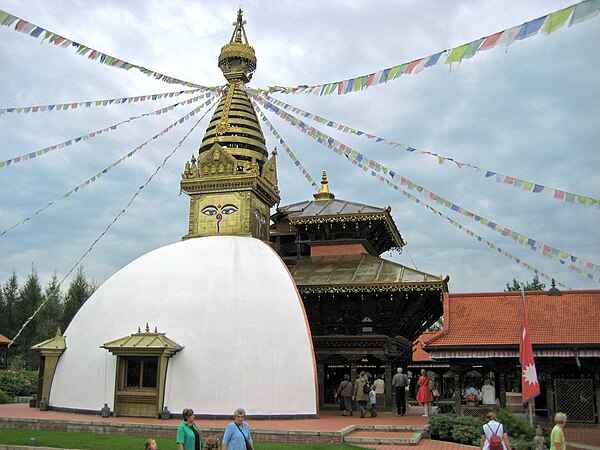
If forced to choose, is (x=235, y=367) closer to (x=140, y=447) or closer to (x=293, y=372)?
(x=293, y=372)

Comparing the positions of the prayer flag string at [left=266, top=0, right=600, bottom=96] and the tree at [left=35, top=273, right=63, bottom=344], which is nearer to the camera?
the prayer flag string at [left=266, top=0, right=600, bottom=96]

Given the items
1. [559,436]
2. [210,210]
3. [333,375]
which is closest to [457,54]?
[559,436]

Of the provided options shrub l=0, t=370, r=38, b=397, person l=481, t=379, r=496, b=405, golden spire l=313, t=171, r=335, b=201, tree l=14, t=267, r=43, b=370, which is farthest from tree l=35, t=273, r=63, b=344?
person l=481, t=379, r=496, b=405

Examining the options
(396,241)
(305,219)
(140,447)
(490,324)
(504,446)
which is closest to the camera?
(504,446)

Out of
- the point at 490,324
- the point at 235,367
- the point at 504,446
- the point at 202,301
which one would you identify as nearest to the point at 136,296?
the point at 202,301

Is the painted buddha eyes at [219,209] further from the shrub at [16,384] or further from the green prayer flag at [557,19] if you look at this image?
the green prayer flag at [557,19]

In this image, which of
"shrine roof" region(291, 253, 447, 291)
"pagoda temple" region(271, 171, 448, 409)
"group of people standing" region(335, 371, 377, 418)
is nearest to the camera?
"group of people standing" region(335, 371, 377, 418)

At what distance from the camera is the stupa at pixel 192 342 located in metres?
15.0

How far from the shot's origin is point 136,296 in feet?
54.2

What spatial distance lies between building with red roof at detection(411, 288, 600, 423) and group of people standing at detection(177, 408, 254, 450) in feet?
29.7

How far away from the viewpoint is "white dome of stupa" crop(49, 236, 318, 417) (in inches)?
590

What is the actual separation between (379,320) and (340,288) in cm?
191

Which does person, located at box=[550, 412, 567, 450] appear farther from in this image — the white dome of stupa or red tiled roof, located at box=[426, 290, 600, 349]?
the white dome of stupa

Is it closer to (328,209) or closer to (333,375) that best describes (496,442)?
(333,375)
